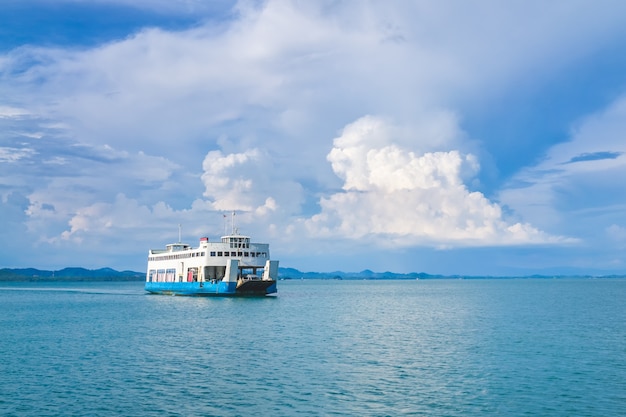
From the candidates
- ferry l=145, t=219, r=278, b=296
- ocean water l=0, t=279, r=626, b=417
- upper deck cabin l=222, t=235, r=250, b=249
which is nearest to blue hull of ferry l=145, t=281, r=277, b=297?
ferry l=145, t=219, r=278, b=296

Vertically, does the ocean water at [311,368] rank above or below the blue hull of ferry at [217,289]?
below

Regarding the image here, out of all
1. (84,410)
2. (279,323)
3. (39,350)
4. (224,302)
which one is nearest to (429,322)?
(279,323)

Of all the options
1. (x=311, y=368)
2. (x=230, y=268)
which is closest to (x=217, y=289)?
(x=230, y=268)

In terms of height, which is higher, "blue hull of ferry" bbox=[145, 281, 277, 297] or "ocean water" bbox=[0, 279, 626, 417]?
"blue hull of ferry" bbox=[145, 281, 277, 297]

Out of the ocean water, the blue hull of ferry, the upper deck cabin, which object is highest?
the upper deck cabin

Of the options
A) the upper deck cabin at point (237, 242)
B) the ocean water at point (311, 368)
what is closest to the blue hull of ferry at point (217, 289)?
the upper deck cabin at point (237, 242)

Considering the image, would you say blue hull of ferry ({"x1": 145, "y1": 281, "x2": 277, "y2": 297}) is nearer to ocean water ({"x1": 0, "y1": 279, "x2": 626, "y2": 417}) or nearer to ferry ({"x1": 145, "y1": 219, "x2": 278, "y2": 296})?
ferry ({"x1": 145, "y1": 219, "x2": 278, "y2": 296})

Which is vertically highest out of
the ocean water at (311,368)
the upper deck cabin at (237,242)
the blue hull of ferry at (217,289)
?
the upper deck cabin at (237,242)

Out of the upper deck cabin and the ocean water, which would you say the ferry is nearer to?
the upper deck cabin

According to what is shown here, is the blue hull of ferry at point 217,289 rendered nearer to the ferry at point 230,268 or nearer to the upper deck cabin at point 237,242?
the ferry at point 230,268

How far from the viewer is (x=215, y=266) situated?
106 meters

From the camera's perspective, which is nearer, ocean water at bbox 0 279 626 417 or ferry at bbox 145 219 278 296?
ocean water at bbox 0 279 626 417

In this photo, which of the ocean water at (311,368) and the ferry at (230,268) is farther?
the ferry at (230,268)

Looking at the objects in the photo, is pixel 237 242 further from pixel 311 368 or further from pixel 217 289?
pixel 311 368
